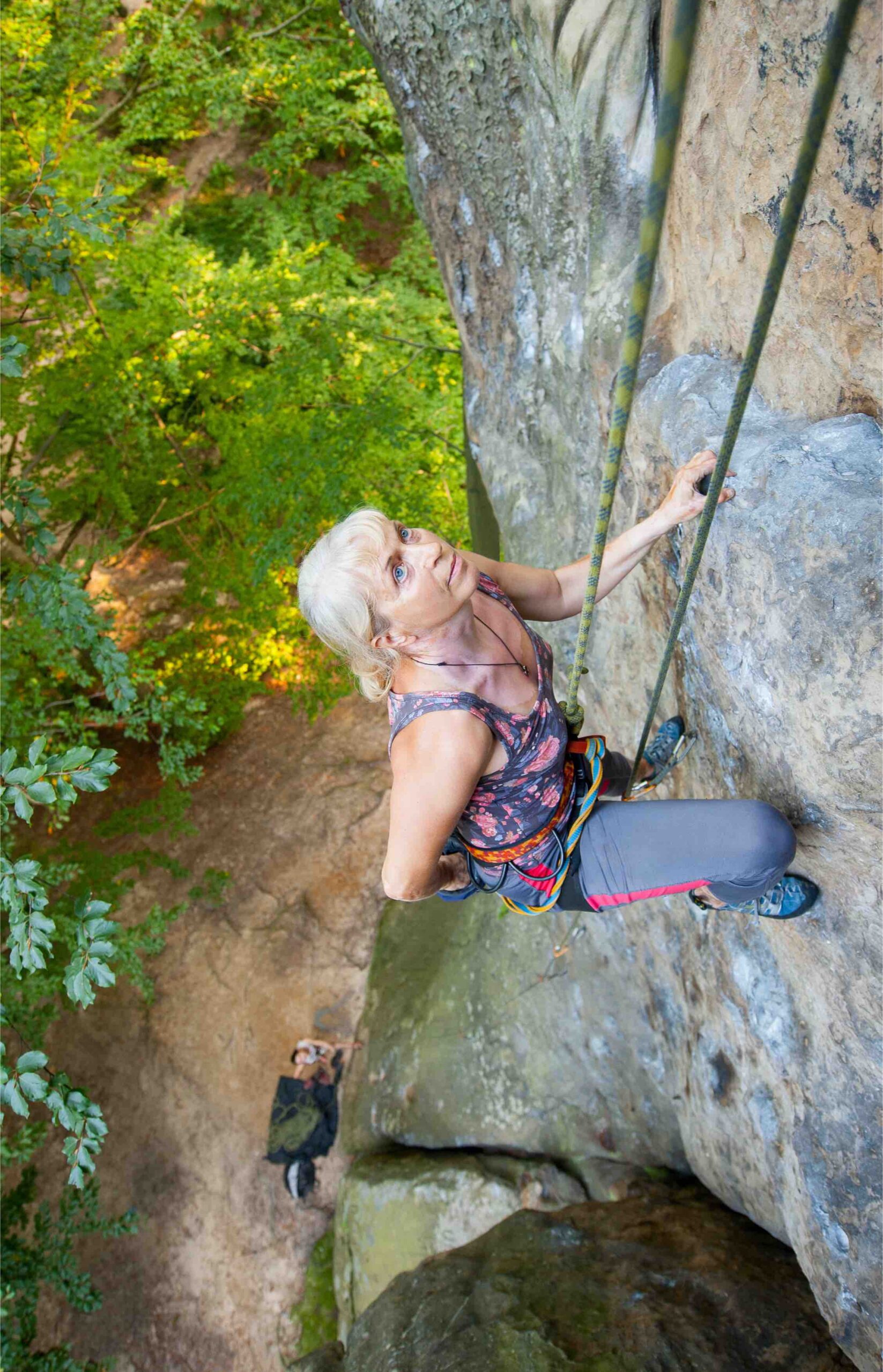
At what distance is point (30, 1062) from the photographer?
1999mm

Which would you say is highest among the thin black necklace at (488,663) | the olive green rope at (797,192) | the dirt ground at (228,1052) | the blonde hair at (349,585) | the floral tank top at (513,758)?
the olive green rope at (797,192)

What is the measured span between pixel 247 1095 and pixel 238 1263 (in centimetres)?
104

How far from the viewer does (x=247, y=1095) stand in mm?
6336

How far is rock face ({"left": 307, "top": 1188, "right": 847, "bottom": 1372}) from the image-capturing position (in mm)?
2680

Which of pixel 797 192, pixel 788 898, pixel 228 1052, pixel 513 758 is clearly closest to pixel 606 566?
Answer: pixel 513 758

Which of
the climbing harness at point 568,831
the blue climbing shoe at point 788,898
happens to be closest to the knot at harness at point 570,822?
the climbing harness at point 568,831

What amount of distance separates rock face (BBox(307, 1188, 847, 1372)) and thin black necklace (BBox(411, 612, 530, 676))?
218cm

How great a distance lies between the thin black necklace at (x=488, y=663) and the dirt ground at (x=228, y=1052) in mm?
5119

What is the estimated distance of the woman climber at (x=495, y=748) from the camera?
6.42 feet

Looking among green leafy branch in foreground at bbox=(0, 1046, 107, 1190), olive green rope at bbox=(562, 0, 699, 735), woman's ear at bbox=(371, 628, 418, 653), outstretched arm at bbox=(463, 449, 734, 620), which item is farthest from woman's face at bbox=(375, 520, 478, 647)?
green leafy branch in foreground at bbox=(0, 1046, 107, 1190)

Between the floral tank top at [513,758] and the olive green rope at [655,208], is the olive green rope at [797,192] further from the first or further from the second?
the floral tank top at [513,758]

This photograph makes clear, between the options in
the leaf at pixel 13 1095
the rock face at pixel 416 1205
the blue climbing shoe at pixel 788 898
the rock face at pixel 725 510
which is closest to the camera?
the rock face at pixel 725 510

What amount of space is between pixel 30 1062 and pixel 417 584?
1.42 metres

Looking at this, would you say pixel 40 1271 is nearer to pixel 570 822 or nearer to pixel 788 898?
pixel 570 822
